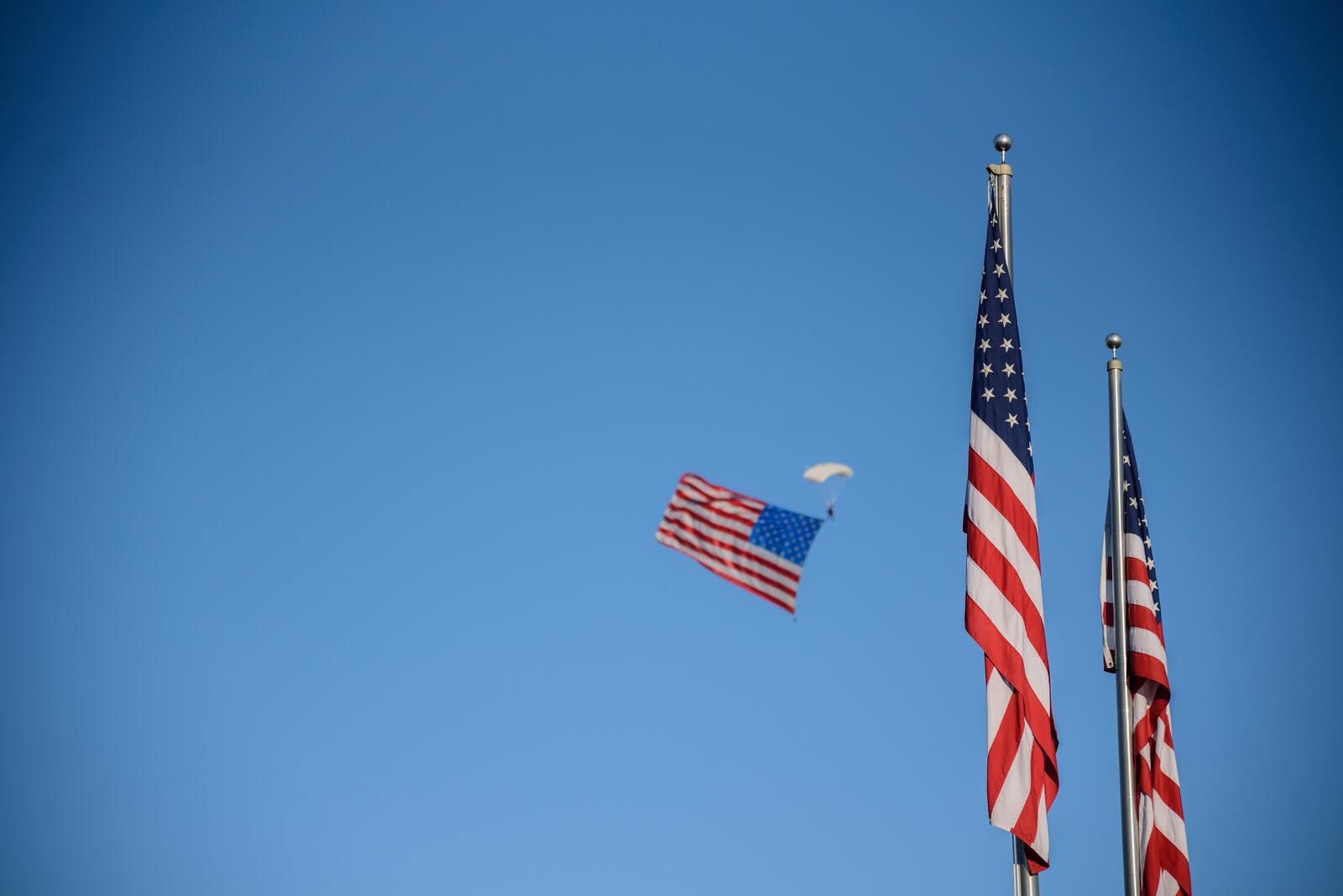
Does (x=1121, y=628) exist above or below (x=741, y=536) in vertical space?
below

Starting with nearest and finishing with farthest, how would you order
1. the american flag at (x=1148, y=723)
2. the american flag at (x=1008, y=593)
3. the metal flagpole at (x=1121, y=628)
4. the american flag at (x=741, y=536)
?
the american flag at (x=1008, y=593)
the metal flagpole at (x=1121, y=628)
the american flag at (x=1148, y=723)
the american flag at (x=741, y=536)

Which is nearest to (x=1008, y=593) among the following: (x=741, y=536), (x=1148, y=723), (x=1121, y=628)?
(x=1121, y=628)

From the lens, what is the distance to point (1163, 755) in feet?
61.9

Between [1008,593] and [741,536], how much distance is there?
263 inches

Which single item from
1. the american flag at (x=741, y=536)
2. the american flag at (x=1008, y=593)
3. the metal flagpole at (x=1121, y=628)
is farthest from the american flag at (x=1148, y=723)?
the american flag at (x=741, y=536)

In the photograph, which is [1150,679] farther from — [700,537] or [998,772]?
[700,537]

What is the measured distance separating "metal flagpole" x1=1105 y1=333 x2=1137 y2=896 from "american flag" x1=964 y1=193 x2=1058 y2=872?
2012 millimetres

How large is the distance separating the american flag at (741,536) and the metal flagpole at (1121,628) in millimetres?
4317

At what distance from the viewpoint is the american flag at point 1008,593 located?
14641 millimetres

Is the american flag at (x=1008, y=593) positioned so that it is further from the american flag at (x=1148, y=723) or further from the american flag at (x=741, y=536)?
the american flag at (x=741, y=536)

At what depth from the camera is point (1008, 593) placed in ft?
50.0

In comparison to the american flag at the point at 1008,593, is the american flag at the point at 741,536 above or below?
above

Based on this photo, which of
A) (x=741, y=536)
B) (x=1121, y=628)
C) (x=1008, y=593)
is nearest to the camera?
(x=1008, y=593)

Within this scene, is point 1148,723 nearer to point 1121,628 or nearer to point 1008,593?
point 1121,628
